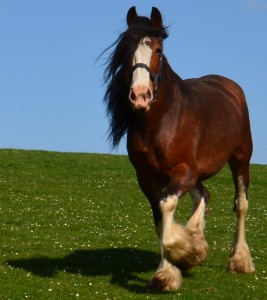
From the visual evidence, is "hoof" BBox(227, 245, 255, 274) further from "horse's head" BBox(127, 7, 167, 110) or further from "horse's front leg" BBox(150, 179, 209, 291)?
"horse's head" BBox(127, 7, 167, 110)

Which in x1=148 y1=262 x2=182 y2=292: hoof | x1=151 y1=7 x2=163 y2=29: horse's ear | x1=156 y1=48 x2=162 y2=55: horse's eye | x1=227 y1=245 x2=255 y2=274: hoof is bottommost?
x1=227 y1=245 x2=255 y2=274: hoof

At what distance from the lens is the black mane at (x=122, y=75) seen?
10.3 m

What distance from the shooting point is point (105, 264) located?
1315 centimetres

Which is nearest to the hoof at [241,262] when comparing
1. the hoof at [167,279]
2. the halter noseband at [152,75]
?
the hoof at [167,279]

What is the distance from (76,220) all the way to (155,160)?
971 cm

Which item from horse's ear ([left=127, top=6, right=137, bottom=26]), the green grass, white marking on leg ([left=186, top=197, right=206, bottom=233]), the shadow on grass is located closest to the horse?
horse's ear ([left=127, top=6, right=137, bottom=26])

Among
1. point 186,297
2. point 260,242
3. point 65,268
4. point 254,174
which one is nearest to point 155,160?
point 186,297

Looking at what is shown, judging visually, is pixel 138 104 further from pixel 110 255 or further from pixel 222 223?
pixel 222 223

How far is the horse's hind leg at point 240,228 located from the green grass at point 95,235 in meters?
0.24

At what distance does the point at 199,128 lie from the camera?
37.1 ft

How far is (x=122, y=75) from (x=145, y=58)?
66cm

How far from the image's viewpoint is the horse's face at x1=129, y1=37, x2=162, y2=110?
9.55m

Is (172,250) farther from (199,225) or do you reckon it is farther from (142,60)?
(142,60)

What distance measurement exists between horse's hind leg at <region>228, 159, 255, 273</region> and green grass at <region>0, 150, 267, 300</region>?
0.24 m
